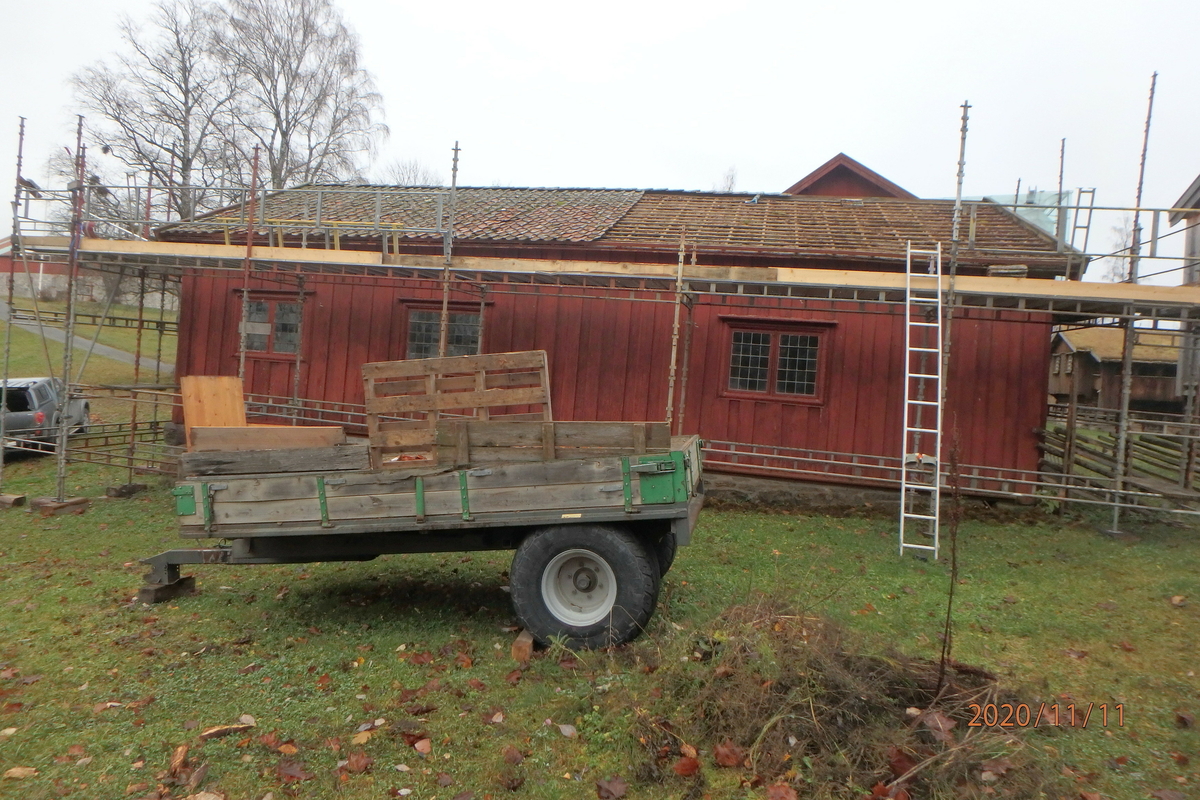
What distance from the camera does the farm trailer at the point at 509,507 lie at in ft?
18.0

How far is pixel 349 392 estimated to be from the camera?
13.8 m

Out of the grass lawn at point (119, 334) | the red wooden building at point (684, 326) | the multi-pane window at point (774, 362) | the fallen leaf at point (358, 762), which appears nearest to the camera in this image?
the fallen leaf at point (358, 762)

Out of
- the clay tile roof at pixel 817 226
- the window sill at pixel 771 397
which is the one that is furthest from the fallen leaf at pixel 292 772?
the window sill at pixel 771 397

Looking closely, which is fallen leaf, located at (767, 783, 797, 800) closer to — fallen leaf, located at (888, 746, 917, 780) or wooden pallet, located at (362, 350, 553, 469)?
fallen leaf, located at (888, 746, 917, 780)

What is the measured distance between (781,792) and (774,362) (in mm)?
9299

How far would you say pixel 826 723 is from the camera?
4016 mm

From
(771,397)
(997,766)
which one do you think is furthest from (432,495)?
(771,397)

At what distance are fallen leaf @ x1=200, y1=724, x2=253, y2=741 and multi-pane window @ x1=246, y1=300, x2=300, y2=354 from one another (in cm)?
1071

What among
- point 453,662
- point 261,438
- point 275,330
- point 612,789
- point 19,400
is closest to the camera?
point 612,789

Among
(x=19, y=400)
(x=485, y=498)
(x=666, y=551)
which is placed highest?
(x=485, y=498)

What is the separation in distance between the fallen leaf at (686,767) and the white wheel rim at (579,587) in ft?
5.43

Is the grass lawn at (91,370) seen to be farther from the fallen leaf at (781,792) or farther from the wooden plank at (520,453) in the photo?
the fallen leaf at (781,792)
